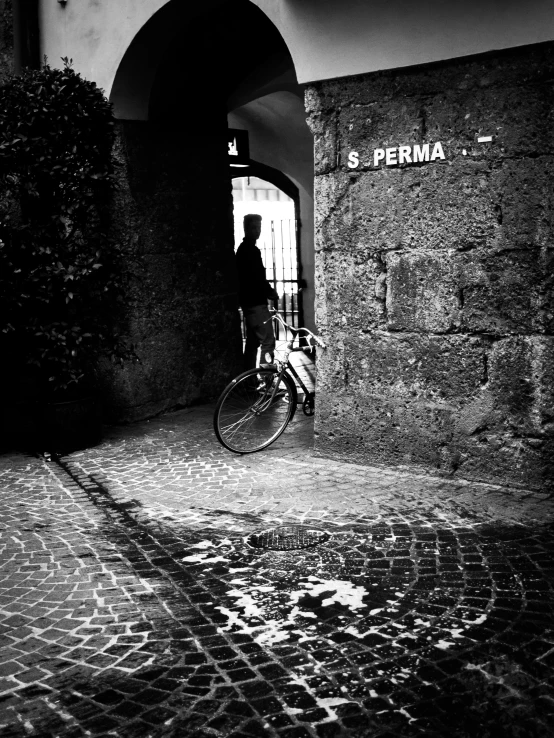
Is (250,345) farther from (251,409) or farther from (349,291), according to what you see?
(349,291)

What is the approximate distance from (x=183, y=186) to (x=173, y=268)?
86cm

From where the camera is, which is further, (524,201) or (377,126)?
(377,126)

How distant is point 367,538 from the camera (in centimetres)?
504

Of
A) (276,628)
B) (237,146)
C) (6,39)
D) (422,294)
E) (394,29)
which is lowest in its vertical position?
(276,628)

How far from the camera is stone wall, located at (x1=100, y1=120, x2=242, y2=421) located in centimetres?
839

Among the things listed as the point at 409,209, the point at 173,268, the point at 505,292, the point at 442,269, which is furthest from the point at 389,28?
the point at 173,268

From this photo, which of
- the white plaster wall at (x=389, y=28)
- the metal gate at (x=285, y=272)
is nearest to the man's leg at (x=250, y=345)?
the metal gate at (x=285, y=272)

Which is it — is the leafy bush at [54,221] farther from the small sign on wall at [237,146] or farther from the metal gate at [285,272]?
the metal gate at [285,272]

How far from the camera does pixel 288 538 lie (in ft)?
16.7

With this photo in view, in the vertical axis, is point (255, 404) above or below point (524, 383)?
below

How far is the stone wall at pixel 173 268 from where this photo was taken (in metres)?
8.39

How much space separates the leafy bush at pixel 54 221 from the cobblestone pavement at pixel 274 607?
142cm

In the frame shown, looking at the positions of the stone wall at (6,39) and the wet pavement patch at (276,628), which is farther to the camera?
the stone wall at (6,39)

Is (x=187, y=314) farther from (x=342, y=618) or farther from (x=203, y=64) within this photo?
(x=342, y=618)
